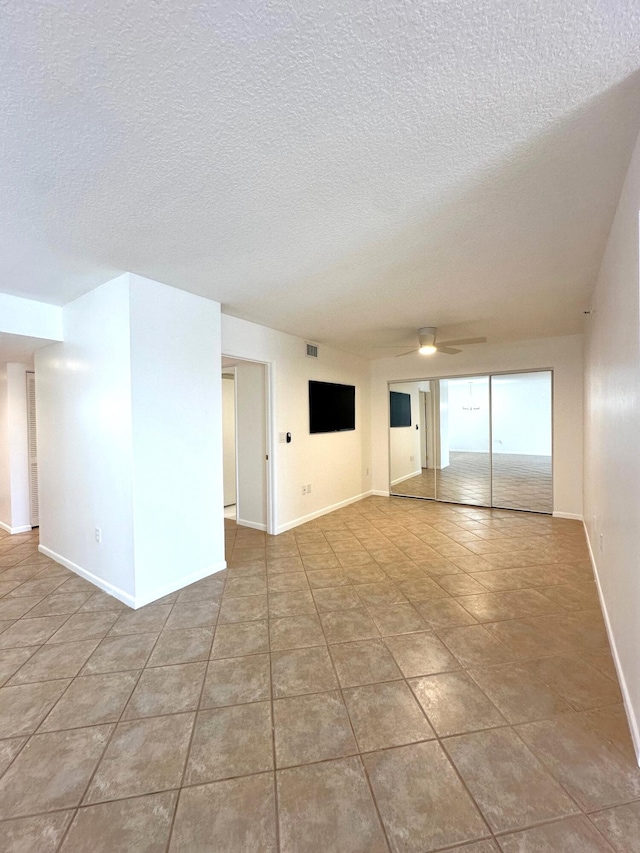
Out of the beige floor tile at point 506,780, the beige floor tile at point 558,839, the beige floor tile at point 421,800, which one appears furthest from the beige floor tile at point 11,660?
the beige floor tile at point 558,839

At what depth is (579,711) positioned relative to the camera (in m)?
1.65

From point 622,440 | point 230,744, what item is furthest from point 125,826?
point 622,440

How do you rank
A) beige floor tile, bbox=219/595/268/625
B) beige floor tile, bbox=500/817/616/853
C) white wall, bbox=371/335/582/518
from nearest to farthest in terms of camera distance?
1. beige floor tile, bbox=500/817/616/853
2. beige floor tile, bbox=219/595/268/625
3. white wall, bbox=371/335/582/518

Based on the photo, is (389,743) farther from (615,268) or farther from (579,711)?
(615,268)

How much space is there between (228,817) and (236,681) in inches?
26.0

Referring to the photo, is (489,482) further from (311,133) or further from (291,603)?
(311,133)

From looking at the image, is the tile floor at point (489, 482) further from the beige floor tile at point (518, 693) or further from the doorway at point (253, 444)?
the beige floor tile at point (518, 693)

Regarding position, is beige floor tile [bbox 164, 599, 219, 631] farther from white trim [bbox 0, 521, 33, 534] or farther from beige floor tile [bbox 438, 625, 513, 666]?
white trim [bbox 0, 521, 33, 534]

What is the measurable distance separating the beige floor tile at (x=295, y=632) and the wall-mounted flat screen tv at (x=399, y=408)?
14.0 ft

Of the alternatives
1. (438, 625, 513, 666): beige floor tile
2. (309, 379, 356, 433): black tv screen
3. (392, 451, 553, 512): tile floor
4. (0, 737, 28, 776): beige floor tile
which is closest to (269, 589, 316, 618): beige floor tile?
(438, 625, 513, 666): beige floor tile

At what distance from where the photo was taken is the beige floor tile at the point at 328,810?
115 centimetres

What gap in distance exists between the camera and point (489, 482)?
5.43 meters

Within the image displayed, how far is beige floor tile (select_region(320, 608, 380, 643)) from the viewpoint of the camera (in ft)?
7.37

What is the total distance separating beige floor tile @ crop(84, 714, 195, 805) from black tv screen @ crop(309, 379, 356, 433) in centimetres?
350
